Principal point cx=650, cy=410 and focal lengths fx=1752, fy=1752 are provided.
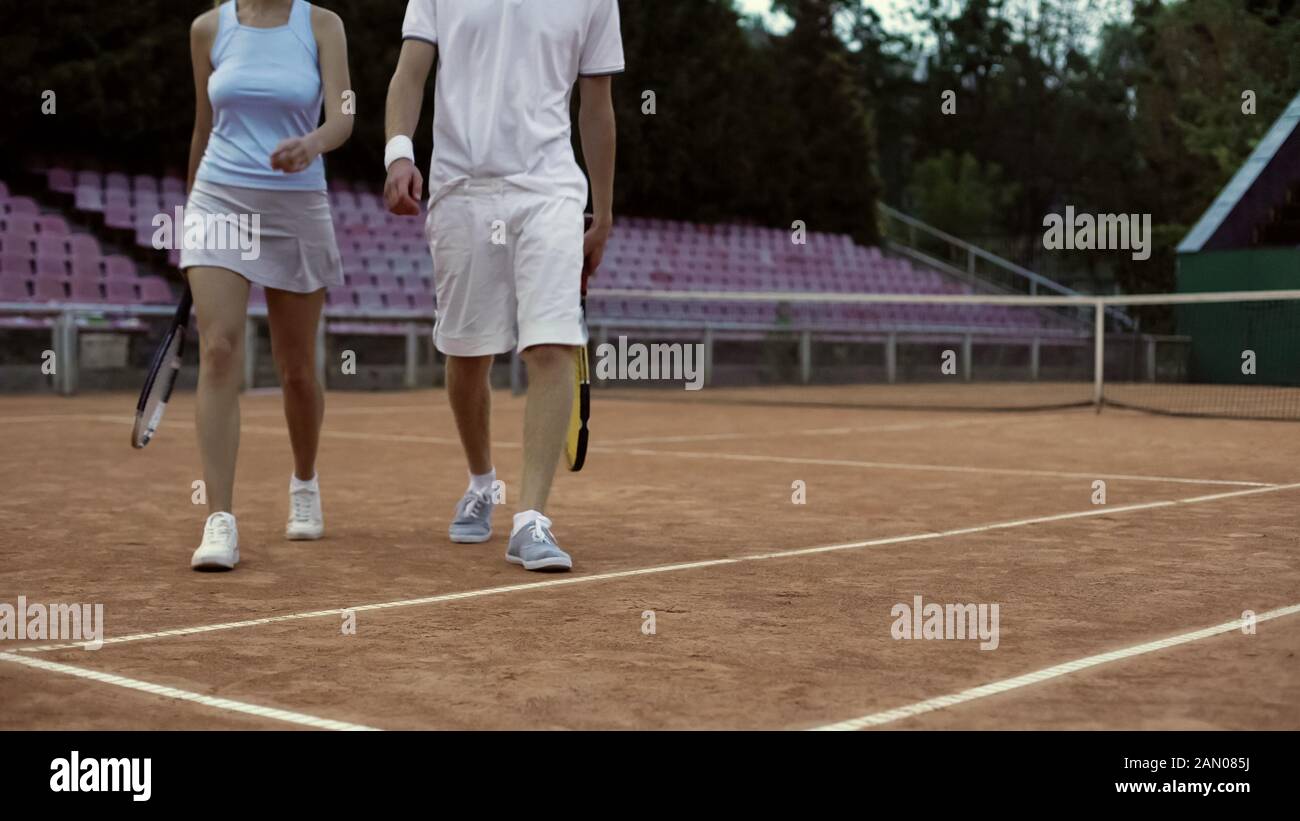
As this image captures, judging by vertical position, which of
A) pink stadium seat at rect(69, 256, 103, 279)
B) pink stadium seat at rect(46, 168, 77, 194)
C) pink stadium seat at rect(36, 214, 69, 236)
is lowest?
pink stadium seat at rect(69, 256, 103, 279)

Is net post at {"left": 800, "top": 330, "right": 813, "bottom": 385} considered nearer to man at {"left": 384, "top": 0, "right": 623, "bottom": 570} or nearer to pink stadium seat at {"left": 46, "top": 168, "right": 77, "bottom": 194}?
pink stadium seat at {"left": 46, "top": 168, "right": 77, "bottom": 194}

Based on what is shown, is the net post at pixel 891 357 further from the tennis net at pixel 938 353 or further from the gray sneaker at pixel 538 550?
the gray sneaker at pixel 538 550

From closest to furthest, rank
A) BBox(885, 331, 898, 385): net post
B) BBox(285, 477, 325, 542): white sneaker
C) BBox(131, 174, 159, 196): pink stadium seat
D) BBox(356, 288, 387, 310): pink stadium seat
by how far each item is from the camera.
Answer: BBox(285, 477, 325, 542): white sneaker
BBox(356, 288, 387, 310): pink stadium seat
BBox(131, 174, 159, 196): pink stadium seat
BBox(885, 331, 898, 385): net post

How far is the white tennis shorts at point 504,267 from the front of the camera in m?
5.25

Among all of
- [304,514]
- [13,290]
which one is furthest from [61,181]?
[304,514]

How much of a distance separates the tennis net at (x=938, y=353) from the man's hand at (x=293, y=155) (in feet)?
39.5

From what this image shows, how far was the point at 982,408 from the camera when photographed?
17.1 m

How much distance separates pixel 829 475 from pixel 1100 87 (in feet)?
155

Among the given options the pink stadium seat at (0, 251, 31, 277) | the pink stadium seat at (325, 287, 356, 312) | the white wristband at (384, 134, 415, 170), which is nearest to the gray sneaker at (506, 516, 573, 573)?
the white wristband at (384, 134, 415, 170)

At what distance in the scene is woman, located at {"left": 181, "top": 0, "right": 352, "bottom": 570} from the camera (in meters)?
5.39

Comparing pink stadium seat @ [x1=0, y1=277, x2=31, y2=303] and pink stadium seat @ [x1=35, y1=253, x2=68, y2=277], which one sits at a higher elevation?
pink stadium seat @ [x1=35, y1=253, x2=68, y2=277]

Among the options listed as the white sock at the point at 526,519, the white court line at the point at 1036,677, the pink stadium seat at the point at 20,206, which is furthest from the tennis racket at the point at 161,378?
the pink stadium seat at the point at 20,206

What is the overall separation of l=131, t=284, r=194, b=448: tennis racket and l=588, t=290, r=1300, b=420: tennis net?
37.5ft

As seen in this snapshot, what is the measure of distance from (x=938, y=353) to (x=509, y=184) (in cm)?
2187
